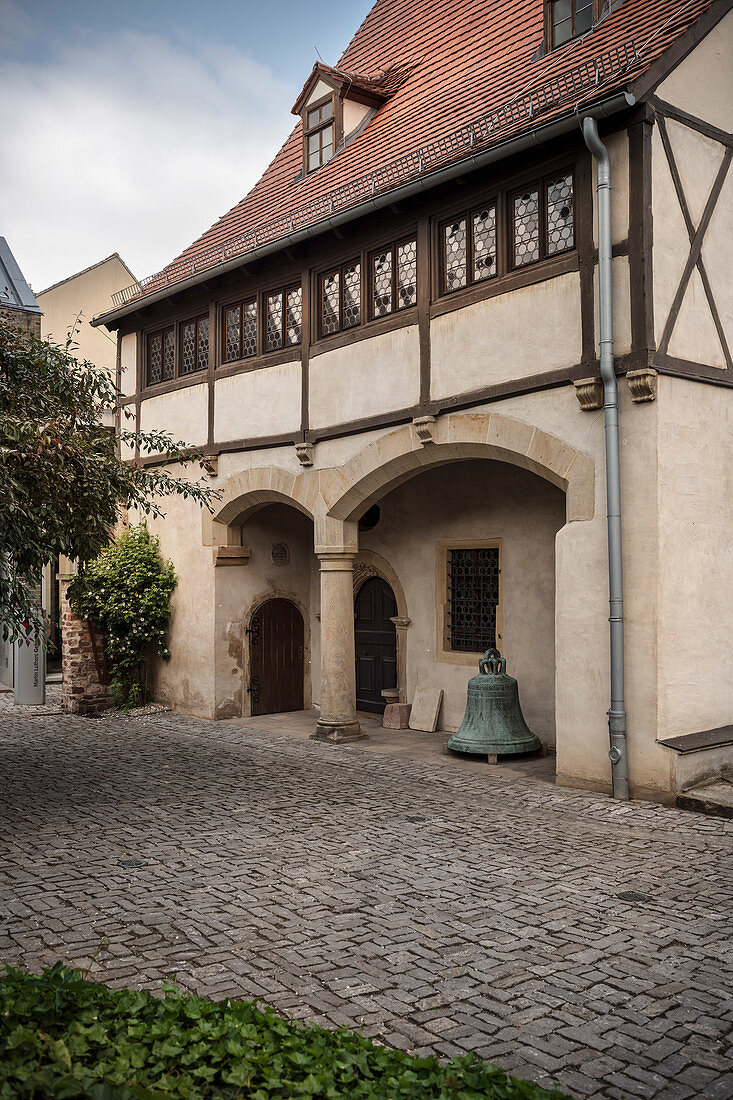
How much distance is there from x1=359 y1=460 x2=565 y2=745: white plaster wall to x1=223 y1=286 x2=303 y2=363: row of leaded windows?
8.01 ft

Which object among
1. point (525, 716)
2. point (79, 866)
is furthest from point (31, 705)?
point (79, 866)

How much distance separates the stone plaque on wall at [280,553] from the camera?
530 inches

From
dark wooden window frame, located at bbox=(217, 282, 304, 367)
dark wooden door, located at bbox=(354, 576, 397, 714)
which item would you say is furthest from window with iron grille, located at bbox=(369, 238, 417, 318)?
dark wooden door, located at bbox=(354, 576, 397, 714)

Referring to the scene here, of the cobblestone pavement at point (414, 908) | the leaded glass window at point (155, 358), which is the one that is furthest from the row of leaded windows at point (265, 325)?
the cobblestone pavement at point (414, 908)

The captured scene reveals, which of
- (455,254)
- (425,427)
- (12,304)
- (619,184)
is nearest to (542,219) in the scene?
(619,184)

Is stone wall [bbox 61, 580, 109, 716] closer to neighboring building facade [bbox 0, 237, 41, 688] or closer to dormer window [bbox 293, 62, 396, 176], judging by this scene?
neighboring building facade [bbox 0, 237, 41, 688]

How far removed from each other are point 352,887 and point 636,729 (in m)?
3.12

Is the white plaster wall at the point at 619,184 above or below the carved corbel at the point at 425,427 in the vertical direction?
above

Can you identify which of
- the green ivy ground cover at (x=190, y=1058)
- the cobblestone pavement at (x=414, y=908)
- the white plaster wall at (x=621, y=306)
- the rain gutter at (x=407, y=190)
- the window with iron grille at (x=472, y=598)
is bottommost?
the cobblestone pavement at (x=414, y=908)

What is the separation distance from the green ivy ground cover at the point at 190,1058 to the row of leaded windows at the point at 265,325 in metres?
9.27

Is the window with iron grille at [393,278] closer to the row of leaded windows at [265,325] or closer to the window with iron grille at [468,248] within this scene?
the window with iron grille at [468,248]

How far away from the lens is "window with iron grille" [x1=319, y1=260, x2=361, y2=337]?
35.2ft

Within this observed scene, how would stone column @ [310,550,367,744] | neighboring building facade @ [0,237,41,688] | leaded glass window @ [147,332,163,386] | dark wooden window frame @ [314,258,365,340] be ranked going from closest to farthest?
dark wooden window frame @ [314,258,365,340] < stone column @ [310,550,367,744] < leaded glass window @ [147,332,163,386] < neighboring building facade @ [0,237,41,688]

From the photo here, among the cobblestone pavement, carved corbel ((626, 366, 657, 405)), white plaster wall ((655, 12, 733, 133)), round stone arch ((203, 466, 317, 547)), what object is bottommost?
the cobblestone pavement
